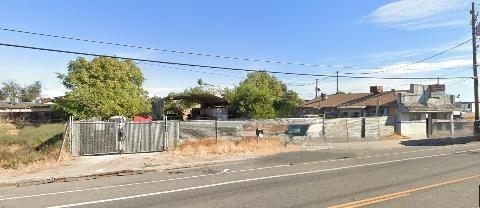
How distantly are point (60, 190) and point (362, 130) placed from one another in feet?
86.9

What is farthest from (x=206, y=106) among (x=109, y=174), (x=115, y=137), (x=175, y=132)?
(x=109, y=174)

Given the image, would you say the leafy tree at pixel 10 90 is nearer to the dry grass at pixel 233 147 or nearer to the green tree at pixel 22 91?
the green tree at pixel 22 91

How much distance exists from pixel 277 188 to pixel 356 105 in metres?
35.1

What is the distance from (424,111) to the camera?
39.7 meters

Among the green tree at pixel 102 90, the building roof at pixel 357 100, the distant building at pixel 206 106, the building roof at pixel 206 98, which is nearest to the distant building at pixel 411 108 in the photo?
the building roof at pixel 357 100

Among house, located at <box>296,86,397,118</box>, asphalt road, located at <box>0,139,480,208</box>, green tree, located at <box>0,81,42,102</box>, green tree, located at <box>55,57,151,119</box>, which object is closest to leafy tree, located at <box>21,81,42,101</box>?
green tree, located at <box>0,81,42,102</box>

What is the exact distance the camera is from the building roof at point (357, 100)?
43.3m

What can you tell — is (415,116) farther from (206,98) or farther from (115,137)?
(115,137)

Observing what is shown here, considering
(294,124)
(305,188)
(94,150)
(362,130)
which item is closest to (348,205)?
(305,188)

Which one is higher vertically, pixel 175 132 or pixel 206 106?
pixel 206 106

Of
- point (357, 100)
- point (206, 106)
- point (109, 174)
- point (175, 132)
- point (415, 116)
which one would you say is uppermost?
point (357, 100)

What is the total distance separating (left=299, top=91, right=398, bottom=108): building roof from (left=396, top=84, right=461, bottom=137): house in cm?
144

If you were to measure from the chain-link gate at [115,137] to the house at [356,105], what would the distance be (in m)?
24.1

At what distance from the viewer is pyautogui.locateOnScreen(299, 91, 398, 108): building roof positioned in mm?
43291
